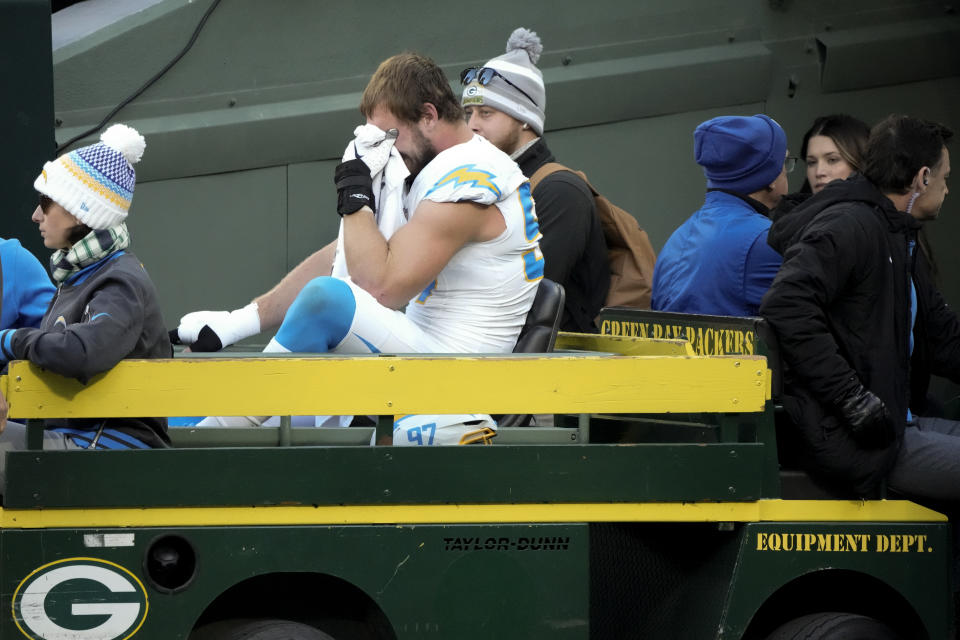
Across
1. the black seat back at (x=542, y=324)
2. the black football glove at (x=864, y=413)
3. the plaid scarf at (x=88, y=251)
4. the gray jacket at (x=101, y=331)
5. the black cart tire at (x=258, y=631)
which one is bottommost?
the black cart tire at (x=258, y=631)

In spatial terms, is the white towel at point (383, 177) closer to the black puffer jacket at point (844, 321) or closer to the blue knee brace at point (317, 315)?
the blue knee brace at point (317, 315)

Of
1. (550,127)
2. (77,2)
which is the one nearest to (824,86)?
(550,127)

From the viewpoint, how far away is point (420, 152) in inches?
170

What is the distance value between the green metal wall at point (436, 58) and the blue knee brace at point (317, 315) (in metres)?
2.92

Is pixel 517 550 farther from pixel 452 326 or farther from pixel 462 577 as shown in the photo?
pixel 452 326

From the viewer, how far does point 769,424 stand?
3.89m

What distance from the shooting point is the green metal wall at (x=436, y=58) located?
660 cm

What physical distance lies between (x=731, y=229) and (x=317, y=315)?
160 cm

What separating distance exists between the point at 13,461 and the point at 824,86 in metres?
5.23

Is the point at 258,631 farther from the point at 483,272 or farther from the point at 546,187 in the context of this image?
the point at 546,187

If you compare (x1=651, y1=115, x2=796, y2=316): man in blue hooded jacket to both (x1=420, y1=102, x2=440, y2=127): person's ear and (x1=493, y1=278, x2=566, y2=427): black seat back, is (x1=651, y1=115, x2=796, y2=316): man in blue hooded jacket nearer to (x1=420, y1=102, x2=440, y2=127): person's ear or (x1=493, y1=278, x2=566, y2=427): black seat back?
(x1=493, y1=278, x2=566, y2=427): black seat back

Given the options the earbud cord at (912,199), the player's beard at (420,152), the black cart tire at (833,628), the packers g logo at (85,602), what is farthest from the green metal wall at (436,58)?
the black cart tire at (833,628)

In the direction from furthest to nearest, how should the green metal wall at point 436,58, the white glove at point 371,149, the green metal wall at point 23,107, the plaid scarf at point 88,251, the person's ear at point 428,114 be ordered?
the green metal wall at point 436,58 < the green metal wall at point 23,107 < the person's ear at point 428,114 < the white glove at point 371,149 < the plaid scarf at point 88,251

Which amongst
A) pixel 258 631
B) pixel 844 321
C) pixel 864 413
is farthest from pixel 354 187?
pixel 864 413
